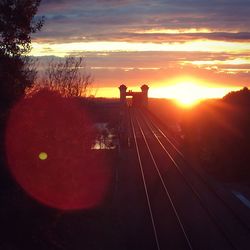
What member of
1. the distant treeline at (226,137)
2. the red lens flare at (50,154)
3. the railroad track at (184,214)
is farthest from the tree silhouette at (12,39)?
the distant treeline at (226,137)

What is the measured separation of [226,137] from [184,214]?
14.7m

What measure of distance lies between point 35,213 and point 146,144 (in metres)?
30.1

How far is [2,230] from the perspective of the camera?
15.4m

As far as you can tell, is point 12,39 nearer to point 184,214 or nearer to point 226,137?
point 184,214

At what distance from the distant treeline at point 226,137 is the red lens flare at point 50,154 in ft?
26.5

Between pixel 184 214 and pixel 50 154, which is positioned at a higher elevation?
pixel 50 154

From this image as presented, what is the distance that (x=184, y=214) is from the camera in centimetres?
2097

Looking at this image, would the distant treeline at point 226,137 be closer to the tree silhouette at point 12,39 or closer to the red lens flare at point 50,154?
the red lens flare at point 50,154

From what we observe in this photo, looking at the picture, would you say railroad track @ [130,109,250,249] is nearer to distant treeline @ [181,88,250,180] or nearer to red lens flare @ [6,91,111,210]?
distant treeline @ [181,88,250,180]

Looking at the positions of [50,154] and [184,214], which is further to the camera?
[50,154]

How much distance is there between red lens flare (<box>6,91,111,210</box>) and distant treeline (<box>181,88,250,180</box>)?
806cm

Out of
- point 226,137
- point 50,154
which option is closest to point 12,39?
point 50,154

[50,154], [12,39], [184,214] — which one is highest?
[12,39]

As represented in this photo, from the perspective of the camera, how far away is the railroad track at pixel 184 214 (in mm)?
17188
